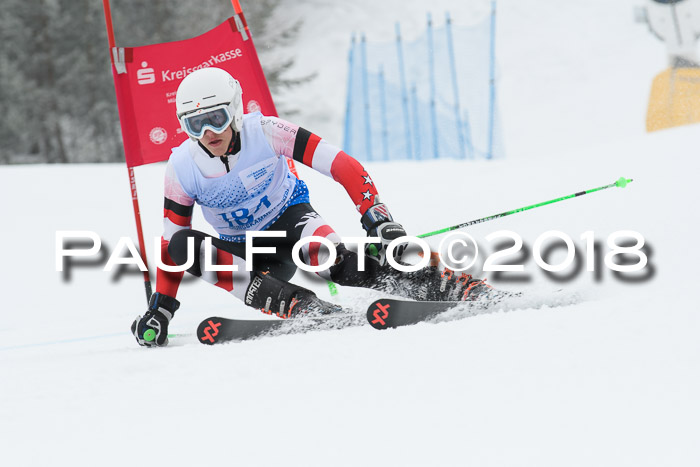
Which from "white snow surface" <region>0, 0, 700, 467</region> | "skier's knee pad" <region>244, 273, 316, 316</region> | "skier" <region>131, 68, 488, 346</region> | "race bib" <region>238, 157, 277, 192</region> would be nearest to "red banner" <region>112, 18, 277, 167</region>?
"white snow surface" <region>0, 0, 700, 467</region>

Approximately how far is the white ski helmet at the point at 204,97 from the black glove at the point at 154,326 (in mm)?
783

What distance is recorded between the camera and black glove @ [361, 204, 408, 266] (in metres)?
2.99

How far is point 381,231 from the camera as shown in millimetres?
3012

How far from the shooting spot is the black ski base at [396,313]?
2.74 metres

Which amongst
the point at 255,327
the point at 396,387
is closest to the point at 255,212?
the point at 255,327

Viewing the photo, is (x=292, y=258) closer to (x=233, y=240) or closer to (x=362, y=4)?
(x=233, y=240)

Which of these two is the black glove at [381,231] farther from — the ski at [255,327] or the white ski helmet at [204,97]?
the white ski helmet at [204,97]

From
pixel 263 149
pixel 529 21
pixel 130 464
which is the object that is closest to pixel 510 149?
pixel 529 21

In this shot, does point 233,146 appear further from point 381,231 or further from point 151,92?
point 151,92

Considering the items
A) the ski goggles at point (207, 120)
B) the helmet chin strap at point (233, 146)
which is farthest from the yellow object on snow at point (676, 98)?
the ski goggles at point (207, 120)

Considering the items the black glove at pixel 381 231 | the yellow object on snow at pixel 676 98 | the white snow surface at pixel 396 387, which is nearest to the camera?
the white snow surface at pixel 396 387

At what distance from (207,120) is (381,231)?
0.88 metres

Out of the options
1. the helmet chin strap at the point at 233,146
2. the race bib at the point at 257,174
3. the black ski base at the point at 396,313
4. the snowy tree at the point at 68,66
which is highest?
the snowy tree at the point at 68,66

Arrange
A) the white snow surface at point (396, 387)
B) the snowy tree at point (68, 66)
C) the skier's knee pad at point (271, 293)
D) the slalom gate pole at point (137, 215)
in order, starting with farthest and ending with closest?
the snowy tree at point (68, 66), the slalom gate pole at point (137, 215), the skier's knee pad at point (271, 293), the white snow surface at point (396, 387)
